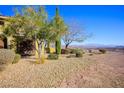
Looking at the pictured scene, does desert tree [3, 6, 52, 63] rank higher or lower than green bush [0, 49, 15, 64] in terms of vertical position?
higher

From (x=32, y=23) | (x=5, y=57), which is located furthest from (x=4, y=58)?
(x=32, y=23)

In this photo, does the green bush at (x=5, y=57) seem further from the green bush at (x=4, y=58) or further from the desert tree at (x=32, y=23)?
the desert tree at (x=32, y=23)

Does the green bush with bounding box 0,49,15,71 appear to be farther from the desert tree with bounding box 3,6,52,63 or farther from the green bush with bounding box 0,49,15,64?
the desert tree with bounding box 3,6,52,63

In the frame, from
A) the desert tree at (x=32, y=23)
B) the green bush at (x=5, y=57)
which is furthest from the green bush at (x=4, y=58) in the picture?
the desert tree at (x=32, y=23)

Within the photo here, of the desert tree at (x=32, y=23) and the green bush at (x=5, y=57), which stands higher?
the desert tree at (x=32, y=23)

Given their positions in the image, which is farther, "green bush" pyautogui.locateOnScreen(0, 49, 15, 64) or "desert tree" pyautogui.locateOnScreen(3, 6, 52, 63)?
"desert tree" pyautogui.locateOnScreen(3, 6, 52, 63)

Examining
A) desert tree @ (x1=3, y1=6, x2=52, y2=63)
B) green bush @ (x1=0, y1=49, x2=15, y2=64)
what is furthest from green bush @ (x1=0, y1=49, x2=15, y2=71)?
desert tree @ (x1=3, y1=6, x2=52, y2=63)

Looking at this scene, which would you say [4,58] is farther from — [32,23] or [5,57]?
[32,23]

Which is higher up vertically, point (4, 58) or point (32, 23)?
point (32, 23)

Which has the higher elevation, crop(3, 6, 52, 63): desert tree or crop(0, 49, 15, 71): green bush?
crop(3, 6, 52, 63): desert tree

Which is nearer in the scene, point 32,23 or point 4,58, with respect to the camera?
point 4,58

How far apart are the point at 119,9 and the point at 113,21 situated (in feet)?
2.56

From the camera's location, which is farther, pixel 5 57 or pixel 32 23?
pixel 32 23
